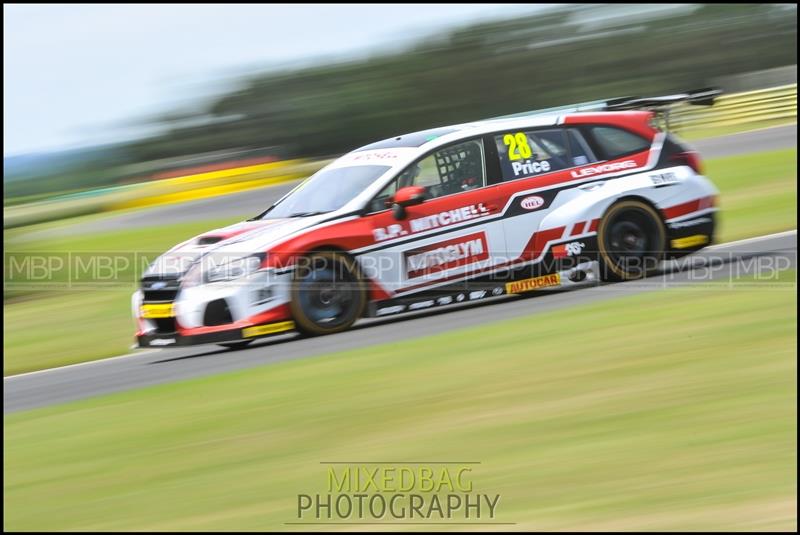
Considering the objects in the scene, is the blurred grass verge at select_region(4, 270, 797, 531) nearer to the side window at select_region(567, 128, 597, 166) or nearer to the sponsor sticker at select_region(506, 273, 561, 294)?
the sponsor sticker at select_region(506, 273, 561, 294)

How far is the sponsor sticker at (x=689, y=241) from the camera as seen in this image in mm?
10320

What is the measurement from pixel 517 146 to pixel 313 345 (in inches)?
107

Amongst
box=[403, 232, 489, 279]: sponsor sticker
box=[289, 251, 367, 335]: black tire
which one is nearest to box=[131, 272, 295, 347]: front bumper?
box=[289, 251, 367, 335]: black tire

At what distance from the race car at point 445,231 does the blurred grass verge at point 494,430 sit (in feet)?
3.12

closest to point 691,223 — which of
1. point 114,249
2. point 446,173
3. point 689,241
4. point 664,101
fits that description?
point 689,241

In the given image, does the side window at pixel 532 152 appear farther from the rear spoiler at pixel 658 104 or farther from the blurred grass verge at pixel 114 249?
the blurred grass verge at pixel 114 249

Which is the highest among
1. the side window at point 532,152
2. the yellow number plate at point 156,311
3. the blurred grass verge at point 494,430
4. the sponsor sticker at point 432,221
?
the side window at point 532,152

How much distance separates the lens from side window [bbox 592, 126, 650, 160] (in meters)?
10.3

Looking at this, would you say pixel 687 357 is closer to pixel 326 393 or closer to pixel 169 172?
pixel 326 393

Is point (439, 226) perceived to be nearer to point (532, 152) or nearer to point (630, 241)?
point (532, 152)

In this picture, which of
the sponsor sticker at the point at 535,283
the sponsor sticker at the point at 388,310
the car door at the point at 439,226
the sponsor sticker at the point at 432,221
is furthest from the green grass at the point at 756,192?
the sponsor sticker at the point at 388,310

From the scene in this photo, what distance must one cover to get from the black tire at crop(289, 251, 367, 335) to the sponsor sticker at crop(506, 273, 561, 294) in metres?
1.45

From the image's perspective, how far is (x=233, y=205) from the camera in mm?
20984

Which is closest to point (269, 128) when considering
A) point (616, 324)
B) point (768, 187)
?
point (768, 187)
